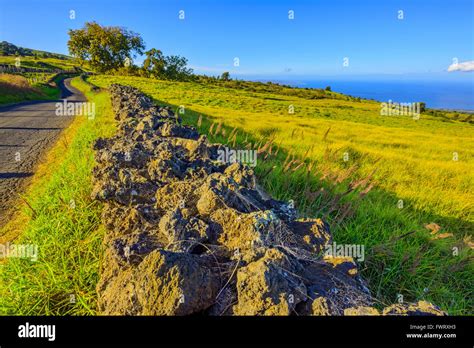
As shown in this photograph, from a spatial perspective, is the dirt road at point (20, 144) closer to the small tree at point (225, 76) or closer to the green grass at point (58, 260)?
the green grass at point (58, 260)

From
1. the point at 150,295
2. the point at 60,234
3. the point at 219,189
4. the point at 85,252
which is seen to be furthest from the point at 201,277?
the point at 60,234

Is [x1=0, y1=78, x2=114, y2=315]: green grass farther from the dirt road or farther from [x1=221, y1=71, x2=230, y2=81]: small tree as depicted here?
[x1=221, y1=71, x2=230, y2=81]: small tree

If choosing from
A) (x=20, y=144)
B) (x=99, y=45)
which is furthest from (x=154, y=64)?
(x=20, y=144)

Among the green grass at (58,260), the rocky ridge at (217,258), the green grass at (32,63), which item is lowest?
the green grass at (58,260)

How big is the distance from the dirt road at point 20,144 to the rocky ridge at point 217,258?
10.9ft

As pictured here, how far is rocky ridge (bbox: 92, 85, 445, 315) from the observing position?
6.55 ft

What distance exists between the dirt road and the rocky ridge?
131 inches

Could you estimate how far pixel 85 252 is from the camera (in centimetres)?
321

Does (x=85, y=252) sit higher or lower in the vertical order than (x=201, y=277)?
lower

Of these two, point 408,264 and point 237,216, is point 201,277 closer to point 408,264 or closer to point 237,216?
point 237,216

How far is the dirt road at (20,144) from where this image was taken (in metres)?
6.33

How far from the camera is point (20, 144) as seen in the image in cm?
1034

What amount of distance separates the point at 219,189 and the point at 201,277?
117 cm
